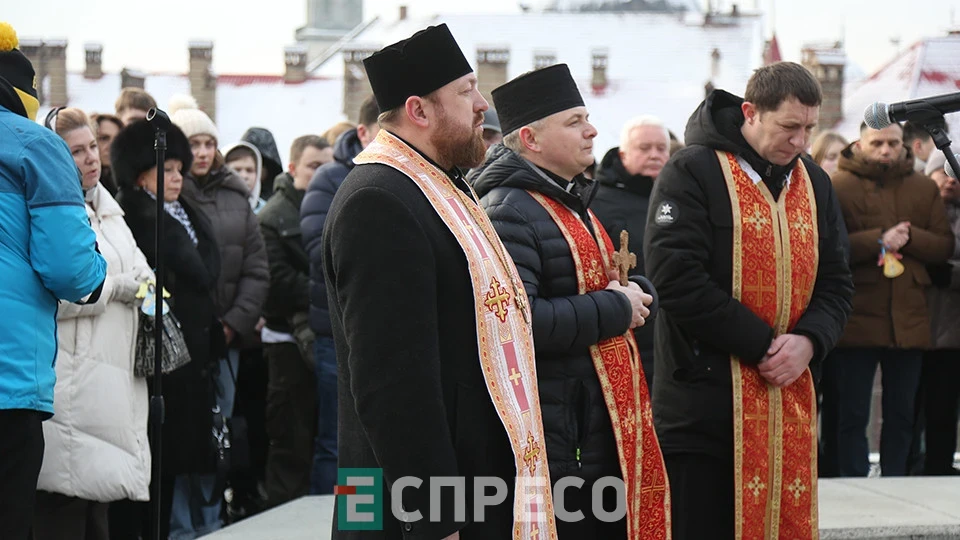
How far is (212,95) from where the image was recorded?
3391 cm

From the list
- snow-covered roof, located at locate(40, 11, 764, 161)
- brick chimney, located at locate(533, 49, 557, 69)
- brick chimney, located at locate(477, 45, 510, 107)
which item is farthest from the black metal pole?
brick chimney, located at locate(477, 45, 510, 107)

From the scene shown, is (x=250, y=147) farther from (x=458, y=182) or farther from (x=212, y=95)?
(x=212, y=95)

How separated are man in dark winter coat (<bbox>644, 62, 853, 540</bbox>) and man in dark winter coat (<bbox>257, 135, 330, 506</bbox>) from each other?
3205 mm

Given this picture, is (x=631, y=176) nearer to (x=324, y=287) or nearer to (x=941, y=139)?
(x=324, y=287)

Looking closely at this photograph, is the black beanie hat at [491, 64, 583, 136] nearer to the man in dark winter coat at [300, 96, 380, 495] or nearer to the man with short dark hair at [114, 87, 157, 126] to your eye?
the man in dark winter coat at [300, 96, 380, 495]

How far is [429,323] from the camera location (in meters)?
3.43

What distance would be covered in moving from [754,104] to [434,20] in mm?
39075

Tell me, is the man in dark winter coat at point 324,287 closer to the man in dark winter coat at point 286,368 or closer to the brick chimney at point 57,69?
the man in dark winter coat at point 286,368

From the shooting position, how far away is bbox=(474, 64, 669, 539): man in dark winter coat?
14.5ft

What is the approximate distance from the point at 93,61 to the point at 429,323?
32.6 metres

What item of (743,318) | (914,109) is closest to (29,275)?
(743,318)

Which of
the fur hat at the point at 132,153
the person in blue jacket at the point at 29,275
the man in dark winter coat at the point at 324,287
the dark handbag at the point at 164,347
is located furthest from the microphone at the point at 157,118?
the man in dark winter coat at the point at 324,287

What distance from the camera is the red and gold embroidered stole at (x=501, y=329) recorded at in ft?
11.9

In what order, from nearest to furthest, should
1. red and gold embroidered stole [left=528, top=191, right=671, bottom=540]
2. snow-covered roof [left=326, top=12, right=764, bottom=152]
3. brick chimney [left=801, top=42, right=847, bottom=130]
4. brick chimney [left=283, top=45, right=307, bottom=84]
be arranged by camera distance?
1. red and gold embroidered stole [left=528, top=191, right=671, bottom=540]
2. brick chimney [left=801, top=42, right=847, bottom=130]
3. brick chimney [left=283, top=45, right=307, bottom=84]
4. snow-covered roof [left=326, top=12, right=764, bottom=152]
